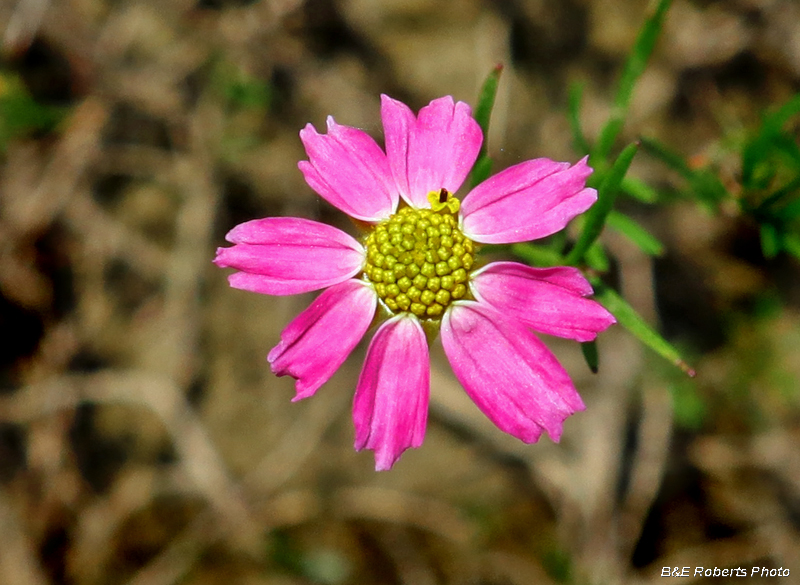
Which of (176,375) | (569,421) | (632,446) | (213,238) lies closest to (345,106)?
(213,238)

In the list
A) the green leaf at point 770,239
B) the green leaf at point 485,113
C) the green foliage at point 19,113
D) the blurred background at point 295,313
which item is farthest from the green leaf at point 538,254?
the green foliage at point 19,113

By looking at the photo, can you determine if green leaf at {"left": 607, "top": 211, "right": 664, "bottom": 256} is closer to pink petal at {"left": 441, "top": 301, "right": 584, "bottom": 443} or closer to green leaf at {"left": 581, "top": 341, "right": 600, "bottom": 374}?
green leaf at {"left": 581, "top": 341, "right": 600, "bottom": 374}

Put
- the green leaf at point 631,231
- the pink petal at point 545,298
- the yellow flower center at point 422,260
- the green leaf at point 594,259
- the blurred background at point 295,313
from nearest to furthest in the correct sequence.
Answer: the pink petal at point 545,298 < the yellow flower center at point 422,260 < the green leaf at point 594,259 < the green leaf at point 631,231 < the blurred background at point 295,313

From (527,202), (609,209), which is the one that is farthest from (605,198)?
(527,202)

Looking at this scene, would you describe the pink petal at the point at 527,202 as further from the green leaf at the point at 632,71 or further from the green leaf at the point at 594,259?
the green leaf at the point at 632,71

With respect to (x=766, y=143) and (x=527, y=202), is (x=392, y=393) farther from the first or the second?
(x=766, y=143)

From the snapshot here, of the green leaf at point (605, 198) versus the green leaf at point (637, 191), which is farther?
the green leaf at point (637, 191)
